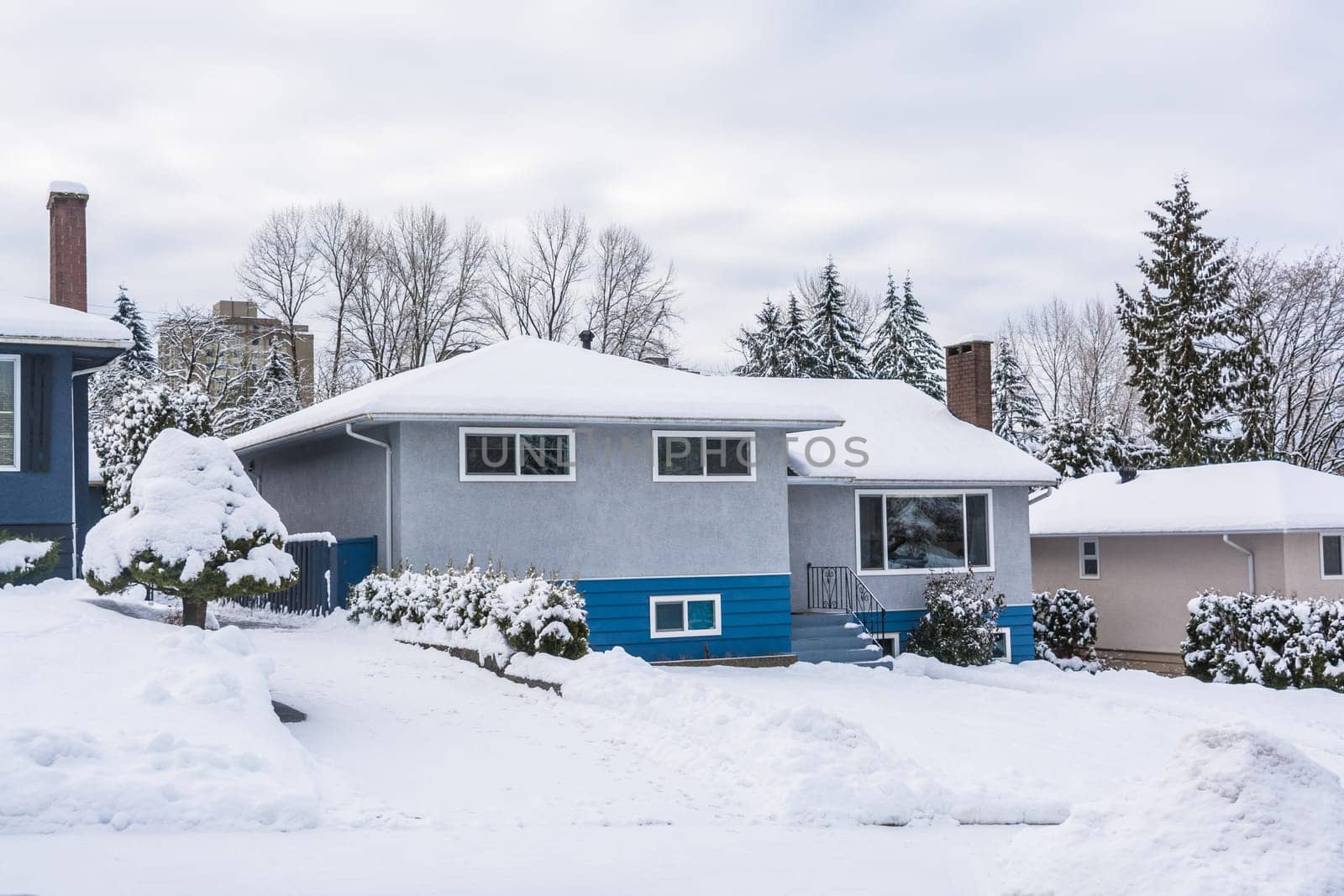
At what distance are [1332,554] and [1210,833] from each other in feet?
67.9

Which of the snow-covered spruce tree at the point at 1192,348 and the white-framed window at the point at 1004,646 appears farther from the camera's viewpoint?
the snow-covered spruce tree at the point at 1192,348

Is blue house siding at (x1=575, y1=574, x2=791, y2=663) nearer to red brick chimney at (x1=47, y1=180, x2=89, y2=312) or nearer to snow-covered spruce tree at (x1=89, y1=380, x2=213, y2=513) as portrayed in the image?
red brick chimney at (x1=47, y1=180, x2=89, y2=312)

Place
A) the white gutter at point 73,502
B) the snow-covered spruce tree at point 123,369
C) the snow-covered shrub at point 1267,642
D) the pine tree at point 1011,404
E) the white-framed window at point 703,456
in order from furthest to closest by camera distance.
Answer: the pine tree at point 1011,404 → the snow-covered spruce tree at point 123,369 → the snow-covered shrub at point 1267,642 → the white-framed window at point 703,456 → the white gutter at point 73,502

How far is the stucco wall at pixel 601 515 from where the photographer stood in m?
17.4

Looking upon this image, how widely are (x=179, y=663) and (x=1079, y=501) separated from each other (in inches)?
905

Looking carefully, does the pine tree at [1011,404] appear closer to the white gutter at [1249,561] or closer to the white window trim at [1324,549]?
the white gutter at [1249,561]

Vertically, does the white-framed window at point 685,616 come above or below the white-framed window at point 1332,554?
below

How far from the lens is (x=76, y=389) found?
58.4 ft

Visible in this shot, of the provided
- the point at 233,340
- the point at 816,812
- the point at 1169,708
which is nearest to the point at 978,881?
the point at 816,812

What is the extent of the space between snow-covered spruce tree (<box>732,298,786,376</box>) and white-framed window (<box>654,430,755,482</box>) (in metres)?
24.4

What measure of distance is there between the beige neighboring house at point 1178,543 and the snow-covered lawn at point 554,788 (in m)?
11.3

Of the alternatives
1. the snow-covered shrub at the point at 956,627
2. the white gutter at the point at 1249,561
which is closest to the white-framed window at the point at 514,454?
the snow-covered shrub at the point at 956,627

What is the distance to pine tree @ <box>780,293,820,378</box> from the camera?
4319 centimetres

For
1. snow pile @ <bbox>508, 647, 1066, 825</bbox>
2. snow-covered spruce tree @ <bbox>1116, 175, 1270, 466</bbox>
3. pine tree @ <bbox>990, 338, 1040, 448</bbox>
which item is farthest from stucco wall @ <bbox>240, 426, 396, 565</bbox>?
pine tree @ <bbox>990, 338, 1040, 448</bbox>
